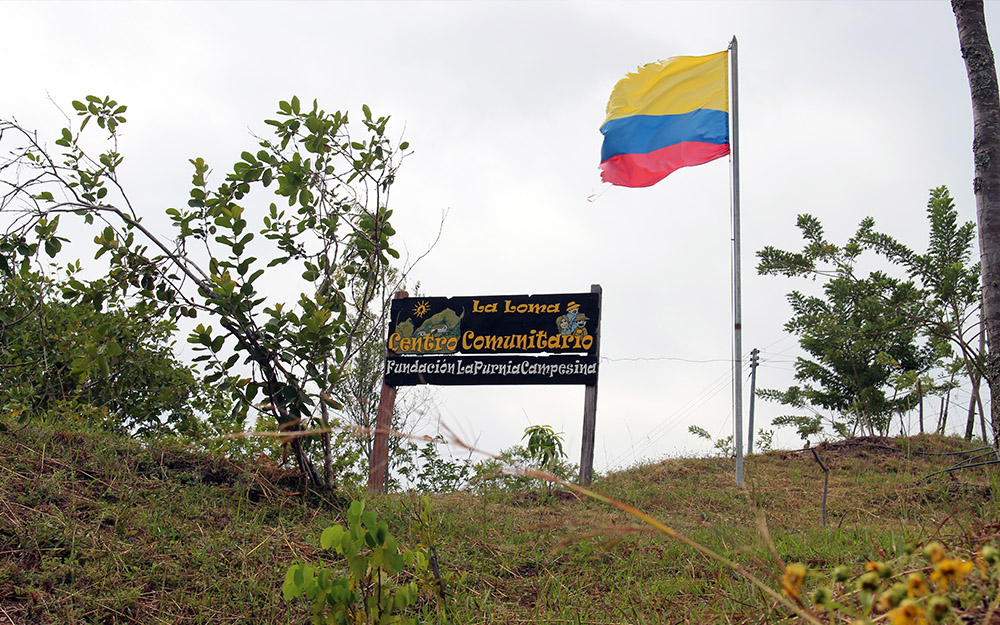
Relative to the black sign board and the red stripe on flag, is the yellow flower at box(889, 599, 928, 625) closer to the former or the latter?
the black sign board

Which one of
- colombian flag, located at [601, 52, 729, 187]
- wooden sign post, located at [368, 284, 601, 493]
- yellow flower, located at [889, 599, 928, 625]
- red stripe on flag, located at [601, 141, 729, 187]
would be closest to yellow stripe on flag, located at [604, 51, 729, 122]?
colombian flag, located at [601, 52, 729, 187]

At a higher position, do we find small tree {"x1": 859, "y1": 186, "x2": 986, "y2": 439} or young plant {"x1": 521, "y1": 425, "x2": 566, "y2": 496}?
small tree {"x1": 859, "y1": 186, "x2": 986, "y2": 439}

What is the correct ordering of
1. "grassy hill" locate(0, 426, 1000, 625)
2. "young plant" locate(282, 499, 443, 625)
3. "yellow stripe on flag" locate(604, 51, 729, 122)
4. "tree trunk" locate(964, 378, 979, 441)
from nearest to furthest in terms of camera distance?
"young plant" locate(282, 499, 443, 625)
"grassy hill" locate(0, 426, 1000, 625)
"yellow stripe on flag" locate(604, 51, 729, 122)
"tree trunk" locate(964, 378, 979, 441)

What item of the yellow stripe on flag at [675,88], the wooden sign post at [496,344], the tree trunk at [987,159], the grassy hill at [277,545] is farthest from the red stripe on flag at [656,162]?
the grassy hill at [277,545]

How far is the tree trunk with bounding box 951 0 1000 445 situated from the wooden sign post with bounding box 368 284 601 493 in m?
3.90

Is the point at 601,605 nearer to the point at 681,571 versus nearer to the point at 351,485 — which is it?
the point at 681,571

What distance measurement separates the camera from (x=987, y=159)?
18.6 ft

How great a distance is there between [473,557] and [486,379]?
4651 millimetres

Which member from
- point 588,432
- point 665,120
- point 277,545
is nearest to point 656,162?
point 665,120

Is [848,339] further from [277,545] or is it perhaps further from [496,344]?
[277,545]

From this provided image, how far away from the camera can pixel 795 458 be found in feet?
31.9

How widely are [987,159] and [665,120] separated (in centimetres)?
399

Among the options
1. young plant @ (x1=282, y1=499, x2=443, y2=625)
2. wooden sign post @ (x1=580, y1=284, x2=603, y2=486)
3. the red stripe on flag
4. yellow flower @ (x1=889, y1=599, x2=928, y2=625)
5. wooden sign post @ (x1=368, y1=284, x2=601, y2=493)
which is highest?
the red stripe on flag

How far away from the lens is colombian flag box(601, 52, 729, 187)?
28.5ft
